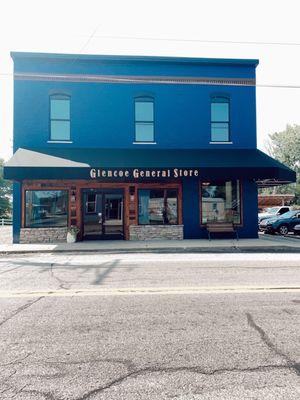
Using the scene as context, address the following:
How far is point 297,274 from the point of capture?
7.88 metres

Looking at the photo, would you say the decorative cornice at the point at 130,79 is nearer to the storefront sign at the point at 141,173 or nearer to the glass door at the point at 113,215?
the storefront sign at the point at 141,173

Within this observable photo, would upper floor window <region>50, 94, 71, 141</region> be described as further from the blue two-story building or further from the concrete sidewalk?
the concrete sidewalk

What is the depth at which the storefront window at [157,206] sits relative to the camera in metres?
15.7

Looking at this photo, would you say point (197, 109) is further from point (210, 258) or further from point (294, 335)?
point (294, 335)

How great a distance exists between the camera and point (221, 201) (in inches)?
637

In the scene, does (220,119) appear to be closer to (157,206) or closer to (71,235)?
(157,206)

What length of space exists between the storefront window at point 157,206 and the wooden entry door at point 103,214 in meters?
1.02

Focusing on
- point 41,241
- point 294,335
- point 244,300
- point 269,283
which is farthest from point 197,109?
point 294,335

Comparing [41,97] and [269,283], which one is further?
[41,97]

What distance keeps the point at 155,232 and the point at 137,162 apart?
3540 mm

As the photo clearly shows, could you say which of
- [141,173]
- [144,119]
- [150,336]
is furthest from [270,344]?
[144,119]

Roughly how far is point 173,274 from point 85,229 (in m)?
8.49

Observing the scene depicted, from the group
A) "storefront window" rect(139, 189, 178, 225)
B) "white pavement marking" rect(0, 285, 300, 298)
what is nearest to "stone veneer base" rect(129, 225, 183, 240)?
"storefront window" rect(139, 189, 178, 225)

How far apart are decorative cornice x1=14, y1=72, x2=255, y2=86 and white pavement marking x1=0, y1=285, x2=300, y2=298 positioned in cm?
1156
